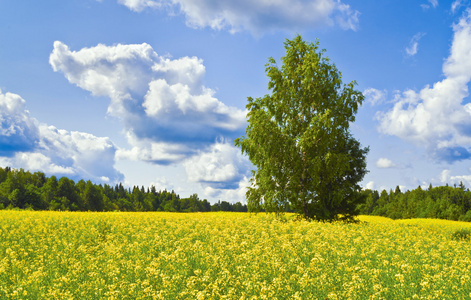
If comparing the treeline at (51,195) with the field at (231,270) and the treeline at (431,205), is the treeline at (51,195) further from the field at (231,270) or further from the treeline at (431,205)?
the field at (231,270)

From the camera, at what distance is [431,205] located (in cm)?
8681

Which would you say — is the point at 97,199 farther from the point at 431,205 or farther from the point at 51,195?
the point at 431,205

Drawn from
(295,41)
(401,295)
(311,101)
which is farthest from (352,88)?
(401,295)

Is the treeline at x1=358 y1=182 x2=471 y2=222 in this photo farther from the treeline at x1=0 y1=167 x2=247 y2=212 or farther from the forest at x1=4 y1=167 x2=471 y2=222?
the treeline at x1=0 y1=167 x2=247 y2=212

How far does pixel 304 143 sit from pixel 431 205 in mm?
81376

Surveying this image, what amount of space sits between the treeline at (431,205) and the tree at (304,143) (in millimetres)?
42977

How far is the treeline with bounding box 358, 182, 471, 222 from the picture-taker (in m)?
81.2

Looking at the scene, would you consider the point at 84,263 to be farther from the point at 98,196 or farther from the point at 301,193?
the point at 98,196

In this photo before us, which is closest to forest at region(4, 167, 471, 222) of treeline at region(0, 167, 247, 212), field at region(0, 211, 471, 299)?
treeline at region(0, 167, 247, 212)

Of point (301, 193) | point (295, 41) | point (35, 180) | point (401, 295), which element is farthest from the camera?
point (35, 180)

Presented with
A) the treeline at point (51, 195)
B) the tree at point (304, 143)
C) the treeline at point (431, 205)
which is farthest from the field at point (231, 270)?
the treeline at point (51, 195)

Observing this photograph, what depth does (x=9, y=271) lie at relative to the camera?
1061cm

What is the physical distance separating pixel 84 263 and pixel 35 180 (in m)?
135

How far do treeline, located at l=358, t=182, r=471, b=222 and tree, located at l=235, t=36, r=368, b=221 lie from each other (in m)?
43.0
